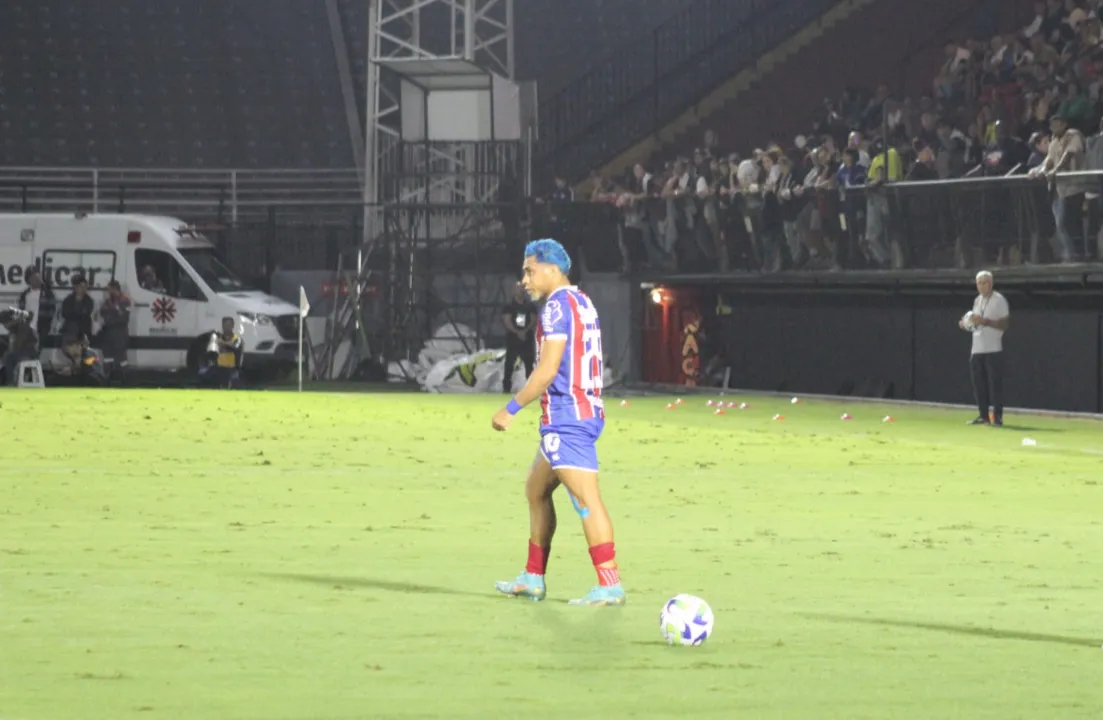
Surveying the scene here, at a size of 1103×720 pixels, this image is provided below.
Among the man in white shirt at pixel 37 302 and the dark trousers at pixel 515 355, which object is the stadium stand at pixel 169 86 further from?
the dark trousers at pixel 515 355

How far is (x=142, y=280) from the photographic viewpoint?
121 ft

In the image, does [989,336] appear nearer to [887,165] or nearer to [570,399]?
[887,165]

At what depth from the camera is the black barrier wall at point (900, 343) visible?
2752cm

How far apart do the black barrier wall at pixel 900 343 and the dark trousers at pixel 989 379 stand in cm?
226

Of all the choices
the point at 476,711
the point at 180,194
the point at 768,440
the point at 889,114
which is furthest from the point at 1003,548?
the point at 180,194

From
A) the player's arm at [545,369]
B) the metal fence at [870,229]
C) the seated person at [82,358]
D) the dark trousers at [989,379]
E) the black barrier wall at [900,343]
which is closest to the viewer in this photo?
the player's arm at [545,369]

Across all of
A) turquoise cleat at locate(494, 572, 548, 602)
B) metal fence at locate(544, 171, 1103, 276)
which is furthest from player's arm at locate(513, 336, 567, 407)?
metal fence at locate(544, 171, 1103, 276)

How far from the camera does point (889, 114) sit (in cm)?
3244

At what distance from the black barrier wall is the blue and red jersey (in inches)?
705

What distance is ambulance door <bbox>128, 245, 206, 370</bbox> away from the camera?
36.8m

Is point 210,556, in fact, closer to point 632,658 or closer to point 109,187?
point 632,658

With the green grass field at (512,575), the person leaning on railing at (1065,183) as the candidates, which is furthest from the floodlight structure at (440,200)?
the green grass field at (512,575)

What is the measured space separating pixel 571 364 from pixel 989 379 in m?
16.2

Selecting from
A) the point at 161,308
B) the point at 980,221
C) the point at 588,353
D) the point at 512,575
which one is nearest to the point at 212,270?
the point at 161,308
